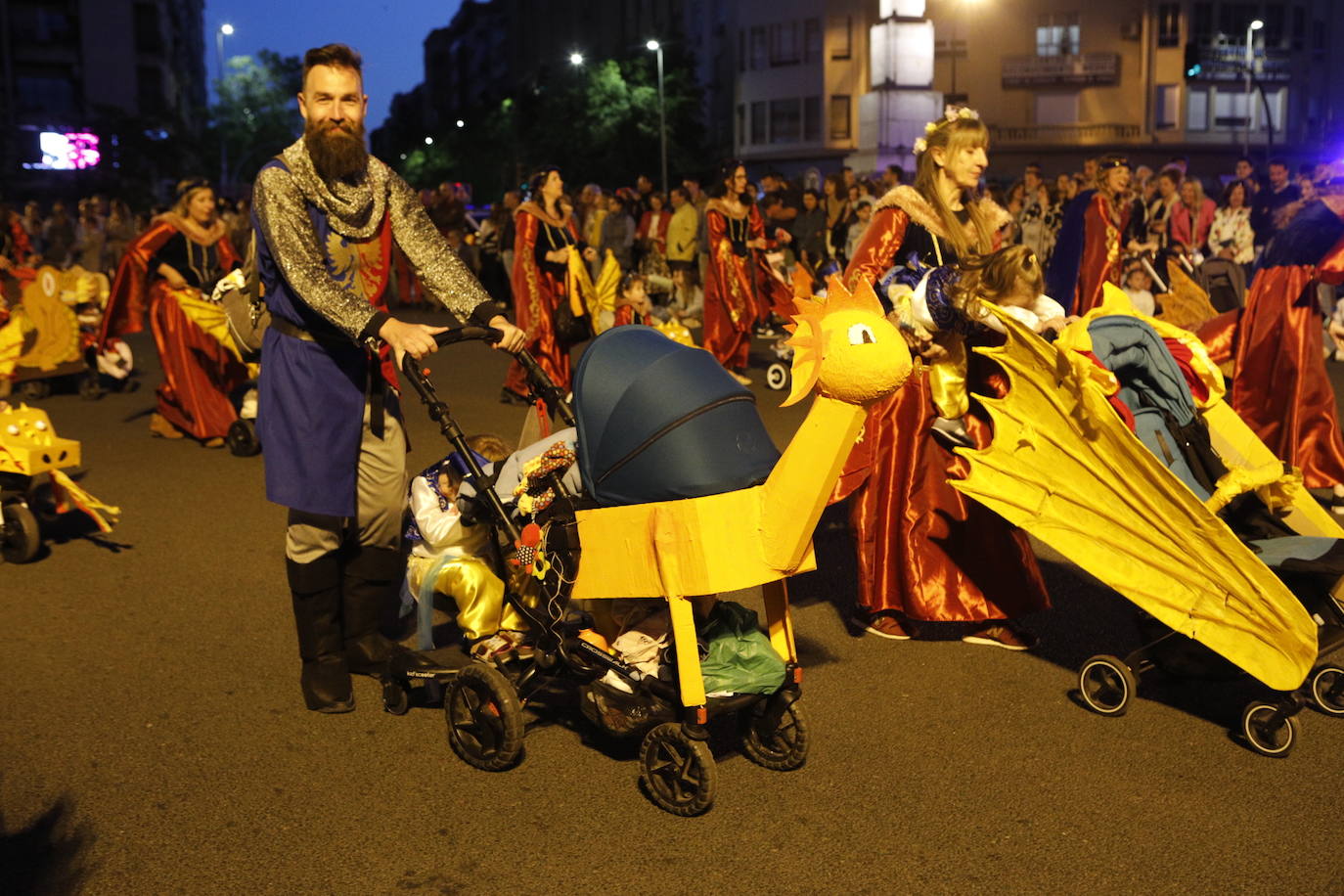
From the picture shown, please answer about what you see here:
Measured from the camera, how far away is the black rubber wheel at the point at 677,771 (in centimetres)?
423

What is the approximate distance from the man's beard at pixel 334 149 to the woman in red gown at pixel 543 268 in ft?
21.7

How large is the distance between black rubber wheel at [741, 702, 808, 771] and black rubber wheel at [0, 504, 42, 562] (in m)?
4.53

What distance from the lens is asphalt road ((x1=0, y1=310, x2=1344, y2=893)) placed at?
156 inches

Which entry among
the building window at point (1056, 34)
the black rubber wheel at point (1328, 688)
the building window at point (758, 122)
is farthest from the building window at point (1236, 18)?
the black rubber wheel at point (1328, 688)

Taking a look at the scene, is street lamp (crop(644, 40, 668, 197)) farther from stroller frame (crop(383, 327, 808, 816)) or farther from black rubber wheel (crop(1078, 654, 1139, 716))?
stroller frame (crop(383, 327, 808, 816))

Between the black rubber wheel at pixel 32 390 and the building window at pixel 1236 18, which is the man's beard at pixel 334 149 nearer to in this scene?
the black rubber wheel at pixel 32 390

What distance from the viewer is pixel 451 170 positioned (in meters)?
90.0

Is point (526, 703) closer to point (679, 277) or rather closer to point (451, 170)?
point (679, 277)

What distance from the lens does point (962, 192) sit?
6.01m

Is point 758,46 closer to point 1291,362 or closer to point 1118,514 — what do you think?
point 1291,362

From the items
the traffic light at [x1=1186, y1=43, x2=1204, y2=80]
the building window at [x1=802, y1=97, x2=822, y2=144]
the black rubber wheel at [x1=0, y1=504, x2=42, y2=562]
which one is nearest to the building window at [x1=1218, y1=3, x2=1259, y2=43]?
the building window at [x1=802, y1=97, x2=822, y2=144]

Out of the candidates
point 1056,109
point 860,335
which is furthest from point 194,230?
point 1056,109

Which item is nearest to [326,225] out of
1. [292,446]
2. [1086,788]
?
[292,446]

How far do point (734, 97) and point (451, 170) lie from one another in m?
30.3
